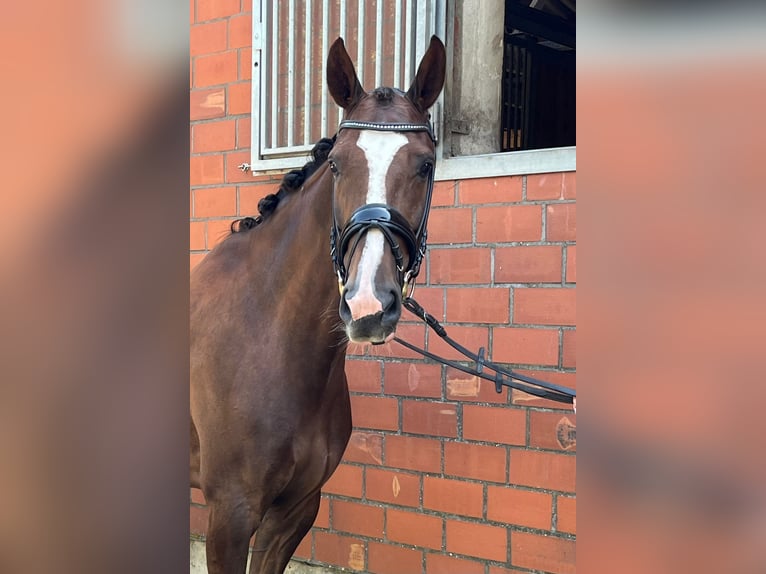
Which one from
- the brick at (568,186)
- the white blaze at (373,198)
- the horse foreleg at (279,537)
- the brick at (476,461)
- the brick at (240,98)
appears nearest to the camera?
the white blaze at (373,198)

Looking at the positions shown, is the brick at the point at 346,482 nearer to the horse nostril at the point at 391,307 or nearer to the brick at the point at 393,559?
the brick at the point at 393,559

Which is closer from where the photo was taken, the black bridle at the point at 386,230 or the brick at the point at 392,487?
the black bridle at the point at 386,230

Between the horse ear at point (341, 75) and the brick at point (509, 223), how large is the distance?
849 mm

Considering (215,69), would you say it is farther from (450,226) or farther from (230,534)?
(230,534)

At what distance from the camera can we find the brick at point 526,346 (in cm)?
278

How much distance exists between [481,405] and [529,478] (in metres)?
0.32

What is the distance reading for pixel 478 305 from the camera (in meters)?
2.96

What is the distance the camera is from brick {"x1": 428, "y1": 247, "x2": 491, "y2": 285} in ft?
9.67

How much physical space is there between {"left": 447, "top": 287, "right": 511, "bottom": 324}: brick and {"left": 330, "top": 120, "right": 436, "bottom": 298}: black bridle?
91 cm

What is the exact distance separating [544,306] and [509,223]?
1.08 feet

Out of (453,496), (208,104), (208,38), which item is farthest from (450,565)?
(208,38)

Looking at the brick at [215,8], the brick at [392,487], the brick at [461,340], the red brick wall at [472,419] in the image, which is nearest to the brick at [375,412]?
the red brick wall at [472,419]
